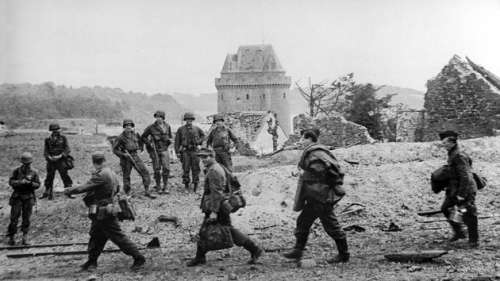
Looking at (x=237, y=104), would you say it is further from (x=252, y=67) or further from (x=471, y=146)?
(x=471, y=146)

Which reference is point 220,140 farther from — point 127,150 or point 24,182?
point 24,182

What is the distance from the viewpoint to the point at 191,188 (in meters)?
14.2

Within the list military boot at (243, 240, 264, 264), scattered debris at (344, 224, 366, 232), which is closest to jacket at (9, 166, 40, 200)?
military boot at (243, 240, 264, 264)

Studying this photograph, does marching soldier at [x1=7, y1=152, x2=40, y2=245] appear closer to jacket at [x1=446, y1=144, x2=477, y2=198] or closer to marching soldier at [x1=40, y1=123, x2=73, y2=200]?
marching soldier at [x1=40, y1=123, x2=73, y2=200]

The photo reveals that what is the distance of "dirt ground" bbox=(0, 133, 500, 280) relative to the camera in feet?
24.0

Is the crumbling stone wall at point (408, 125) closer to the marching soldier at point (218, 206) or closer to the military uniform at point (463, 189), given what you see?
the military uniform at point (463, 189)

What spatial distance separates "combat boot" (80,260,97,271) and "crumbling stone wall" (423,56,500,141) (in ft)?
45.2

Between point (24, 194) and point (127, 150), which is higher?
point (127, 150)

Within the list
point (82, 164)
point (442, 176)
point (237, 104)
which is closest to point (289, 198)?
point (442, 176)

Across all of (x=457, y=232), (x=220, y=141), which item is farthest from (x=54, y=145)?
(x=457, y=232)

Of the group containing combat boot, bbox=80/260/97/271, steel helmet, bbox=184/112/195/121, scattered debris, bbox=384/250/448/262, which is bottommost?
combat boot, bbox=80/260/97/271

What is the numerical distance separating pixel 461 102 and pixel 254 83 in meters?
51.3

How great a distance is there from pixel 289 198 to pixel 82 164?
15582mm

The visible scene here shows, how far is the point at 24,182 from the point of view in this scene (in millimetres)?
10180
